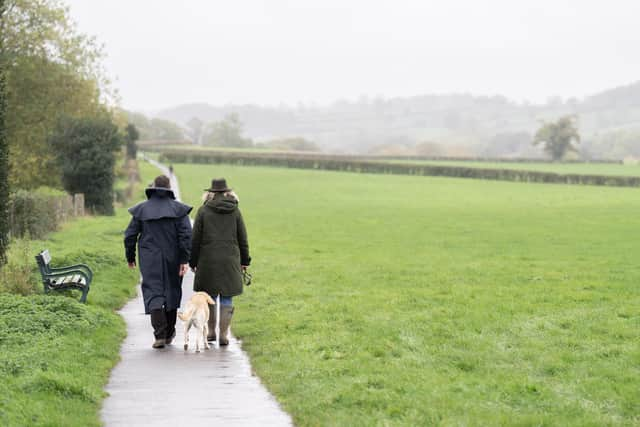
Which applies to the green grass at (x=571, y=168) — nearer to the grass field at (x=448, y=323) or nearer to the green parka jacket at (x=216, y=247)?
the grass field at (x=448, y=323)

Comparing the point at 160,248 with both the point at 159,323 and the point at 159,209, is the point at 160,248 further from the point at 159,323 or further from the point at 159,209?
the point at 159,323

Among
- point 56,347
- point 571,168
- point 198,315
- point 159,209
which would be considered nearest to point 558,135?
point 571,168

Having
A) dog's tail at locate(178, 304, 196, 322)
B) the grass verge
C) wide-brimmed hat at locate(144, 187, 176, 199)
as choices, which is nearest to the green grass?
the grass verge

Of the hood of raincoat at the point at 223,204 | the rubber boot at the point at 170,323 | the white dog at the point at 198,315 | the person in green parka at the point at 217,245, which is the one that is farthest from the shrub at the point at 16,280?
the hood of raincoat at the point at 223,204

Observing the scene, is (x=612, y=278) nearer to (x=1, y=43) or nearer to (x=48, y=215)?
(x=48, y=215)

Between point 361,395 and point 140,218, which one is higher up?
point 140,218

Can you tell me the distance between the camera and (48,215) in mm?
31359

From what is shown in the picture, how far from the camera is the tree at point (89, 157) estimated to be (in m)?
42.8

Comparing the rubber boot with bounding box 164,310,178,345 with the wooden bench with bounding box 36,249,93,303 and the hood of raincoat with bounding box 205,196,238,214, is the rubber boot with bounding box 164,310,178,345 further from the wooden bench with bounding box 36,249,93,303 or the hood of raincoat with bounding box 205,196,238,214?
the wooden bench with bounding box 36,249,93,303

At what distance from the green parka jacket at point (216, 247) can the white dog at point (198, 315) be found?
0.24 metres

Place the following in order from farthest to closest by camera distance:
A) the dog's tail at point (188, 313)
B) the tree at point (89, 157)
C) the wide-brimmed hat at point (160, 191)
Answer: the tree at point (89, 157) < the wide-brimmed hat at point (160, 191) < the dog's tail at point (188, 313)

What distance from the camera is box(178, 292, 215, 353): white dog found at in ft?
41.1

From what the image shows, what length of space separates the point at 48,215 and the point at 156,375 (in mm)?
21587

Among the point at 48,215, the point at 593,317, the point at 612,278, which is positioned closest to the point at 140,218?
the point at 593,317
